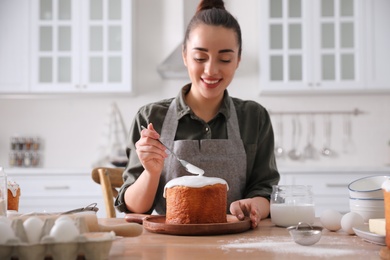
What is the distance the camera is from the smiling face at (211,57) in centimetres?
163

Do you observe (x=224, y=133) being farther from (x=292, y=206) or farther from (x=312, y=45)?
(x=312, y=45)

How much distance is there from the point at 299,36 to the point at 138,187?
2.70 m

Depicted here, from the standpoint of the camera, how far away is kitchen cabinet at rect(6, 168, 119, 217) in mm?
3590

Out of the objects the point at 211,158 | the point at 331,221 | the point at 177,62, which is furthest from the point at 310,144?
the point at 331,221

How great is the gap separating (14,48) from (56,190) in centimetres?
119

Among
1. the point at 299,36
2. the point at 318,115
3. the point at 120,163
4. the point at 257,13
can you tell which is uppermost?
the point at 257,13

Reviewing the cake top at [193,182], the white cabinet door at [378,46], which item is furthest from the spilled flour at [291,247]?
the white cabinet door at [378,46]

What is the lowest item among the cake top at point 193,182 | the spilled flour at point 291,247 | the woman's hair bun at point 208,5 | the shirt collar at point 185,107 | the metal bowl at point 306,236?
the spilled flour at point 291,247

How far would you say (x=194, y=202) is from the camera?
1261 millimetres

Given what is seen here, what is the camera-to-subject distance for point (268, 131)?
1.89 m

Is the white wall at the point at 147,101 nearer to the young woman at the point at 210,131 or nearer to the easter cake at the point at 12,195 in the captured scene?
the young woman at the point at 210,131

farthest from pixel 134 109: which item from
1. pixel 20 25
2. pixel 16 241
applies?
pixel 16 241

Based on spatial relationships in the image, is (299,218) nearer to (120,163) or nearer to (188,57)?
(188,57)

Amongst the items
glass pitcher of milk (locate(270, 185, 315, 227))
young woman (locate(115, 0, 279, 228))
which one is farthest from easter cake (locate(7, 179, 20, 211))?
glass pitcher of milk (locate(270, 185, 315, 227))
